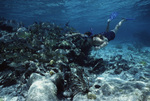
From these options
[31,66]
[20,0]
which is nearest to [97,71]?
[31,66]

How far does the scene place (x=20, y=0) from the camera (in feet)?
74.5

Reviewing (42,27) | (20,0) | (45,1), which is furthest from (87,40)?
(20,0)

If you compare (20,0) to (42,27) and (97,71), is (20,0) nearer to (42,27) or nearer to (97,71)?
(42,27)

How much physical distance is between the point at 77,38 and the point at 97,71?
2697 millimetres

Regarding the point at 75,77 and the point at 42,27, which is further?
the point at 42,27

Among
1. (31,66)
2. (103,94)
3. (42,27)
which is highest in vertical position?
(42,27)

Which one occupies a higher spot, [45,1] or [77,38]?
[45,1]

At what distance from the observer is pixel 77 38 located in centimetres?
688

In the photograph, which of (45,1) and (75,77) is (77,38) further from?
(45,1)

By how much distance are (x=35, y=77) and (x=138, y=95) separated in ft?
9.92

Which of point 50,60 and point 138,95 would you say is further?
point 50,60

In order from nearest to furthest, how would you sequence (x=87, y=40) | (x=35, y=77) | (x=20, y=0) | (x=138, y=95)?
(x=138, y=95) → (x=35, y=77) → (x=87, y=40) → (x=20, y=0)

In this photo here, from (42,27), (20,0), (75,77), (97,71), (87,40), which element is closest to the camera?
(75,77)

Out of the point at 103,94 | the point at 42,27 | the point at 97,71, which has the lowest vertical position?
the point at 97,71
